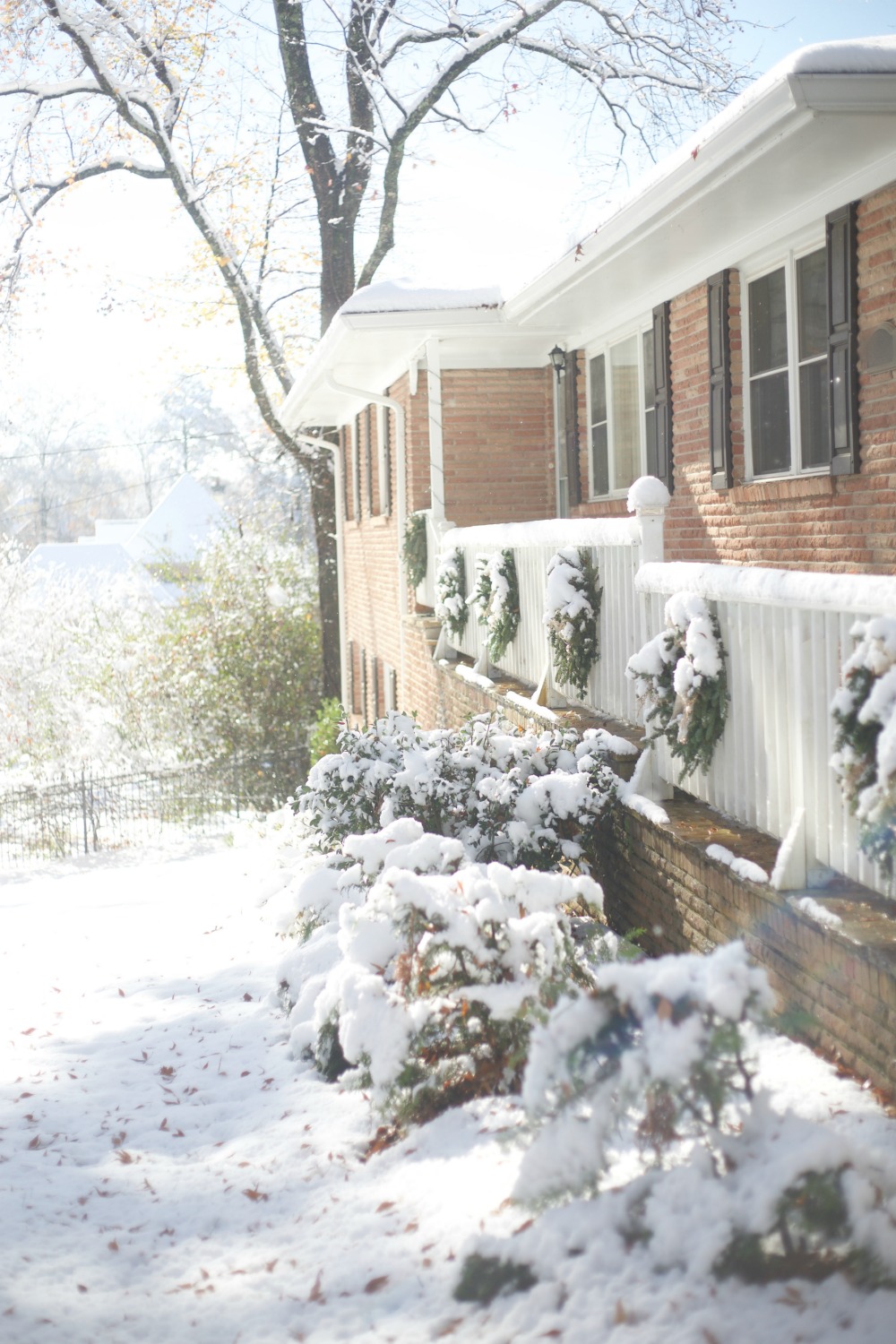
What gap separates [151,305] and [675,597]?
20.3 m

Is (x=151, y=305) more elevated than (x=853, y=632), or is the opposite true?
(x=151, y=305)

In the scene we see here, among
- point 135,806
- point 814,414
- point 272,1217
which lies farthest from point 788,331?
point 135,806

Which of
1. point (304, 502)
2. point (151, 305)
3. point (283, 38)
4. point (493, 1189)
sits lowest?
point (493, 1189)

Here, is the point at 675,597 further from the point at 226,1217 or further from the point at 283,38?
the point at 283,38

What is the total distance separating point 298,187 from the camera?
22.1 meters

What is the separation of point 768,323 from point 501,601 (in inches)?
98.5

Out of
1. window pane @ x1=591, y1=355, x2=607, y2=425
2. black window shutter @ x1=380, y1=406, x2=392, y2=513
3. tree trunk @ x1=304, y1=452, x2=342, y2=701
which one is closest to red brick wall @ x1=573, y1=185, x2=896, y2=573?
window pane @ x1=591, y1=355, x2=607, y2=425

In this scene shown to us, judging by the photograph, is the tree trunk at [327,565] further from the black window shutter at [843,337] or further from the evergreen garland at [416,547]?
the black window shutter at [843,337]

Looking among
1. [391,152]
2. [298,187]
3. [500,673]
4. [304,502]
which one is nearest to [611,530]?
[500,673]

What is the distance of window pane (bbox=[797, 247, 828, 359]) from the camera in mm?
7176

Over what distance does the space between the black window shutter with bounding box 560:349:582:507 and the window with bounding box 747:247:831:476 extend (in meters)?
3.65

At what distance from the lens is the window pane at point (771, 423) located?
25.3 ft

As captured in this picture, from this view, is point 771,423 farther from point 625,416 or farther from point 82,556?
point 82,556

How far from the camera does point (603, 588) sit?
661cm
